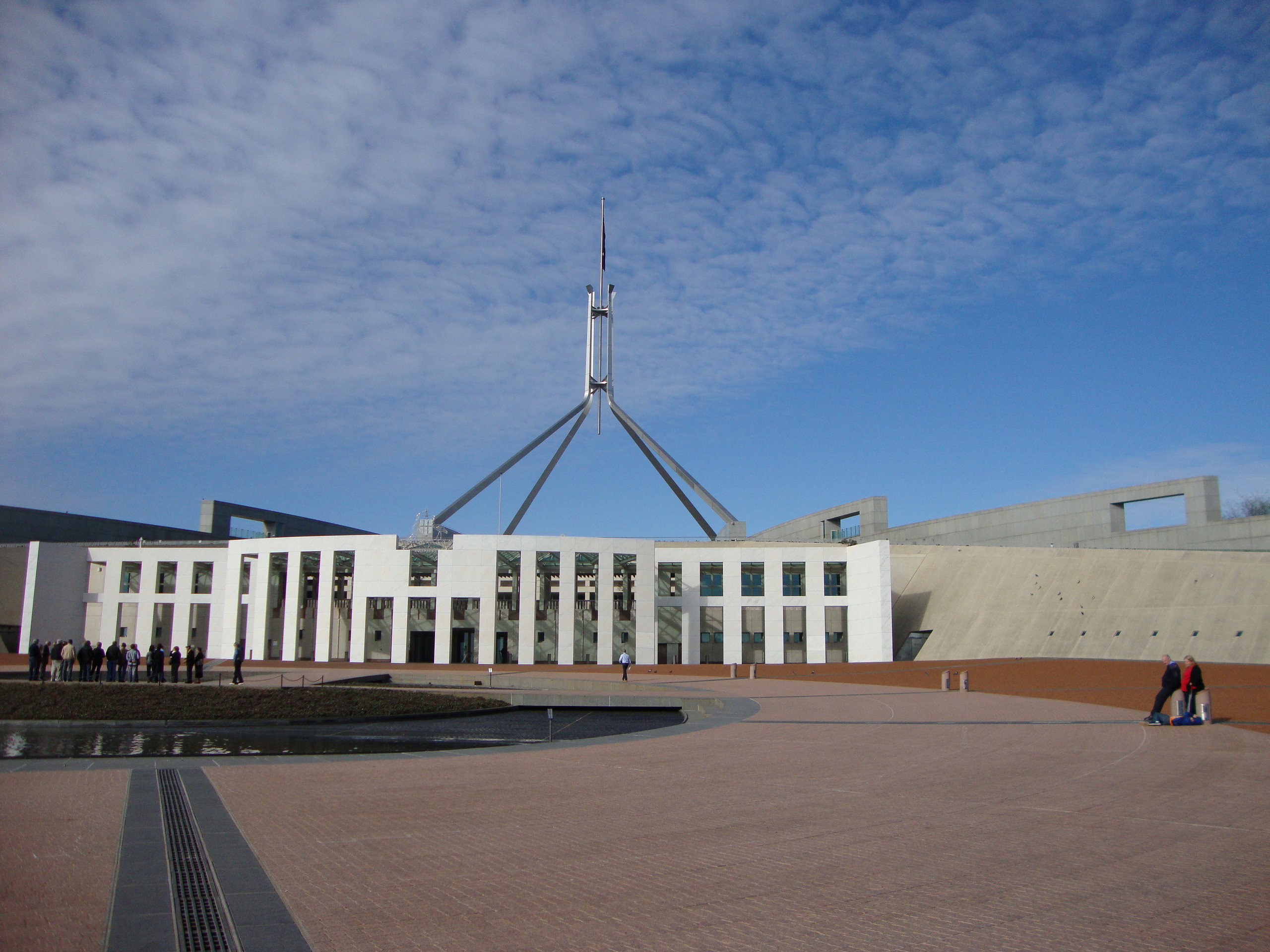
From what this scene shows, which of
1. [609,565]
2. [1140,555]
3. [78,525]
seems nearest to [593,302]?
[609,565]

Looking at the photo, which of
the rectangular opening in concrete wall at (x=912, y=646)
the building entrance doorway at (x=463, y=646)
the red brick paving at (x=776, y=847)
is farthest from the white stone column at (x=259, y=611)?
the red brick paving at (x=776, y=847)

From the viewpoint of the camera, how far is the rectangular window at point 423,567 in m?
43.1

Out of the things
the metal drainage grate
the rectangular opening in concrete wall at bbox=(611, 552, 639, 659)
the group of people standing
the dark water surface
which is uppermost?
the rectangular opening in concrete wall at bbox=(611, 552, 639, 659)

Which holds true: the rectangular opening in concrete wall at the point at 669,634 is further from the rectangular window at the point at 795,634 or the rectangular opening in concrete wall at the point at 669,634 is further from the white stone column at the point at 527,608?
the white stone column at the point at 527,608

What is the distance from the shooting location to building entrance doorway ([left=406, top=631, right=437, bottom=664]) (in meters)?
46.7

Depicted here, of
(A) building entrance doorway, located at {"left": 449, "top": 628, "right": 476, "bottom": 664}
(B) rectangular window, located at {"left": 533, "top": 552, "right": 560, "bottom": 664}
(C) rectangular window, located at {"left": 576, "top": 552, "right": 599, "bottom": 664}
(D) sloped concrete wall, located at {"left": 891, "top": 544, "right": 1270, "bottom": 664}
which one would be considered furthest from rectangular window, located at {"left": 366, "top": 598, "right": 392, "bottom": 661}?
(D) sloped concrete wall, located at {"left": 891, "top": 544, "right": 1270, "bottom": 664}

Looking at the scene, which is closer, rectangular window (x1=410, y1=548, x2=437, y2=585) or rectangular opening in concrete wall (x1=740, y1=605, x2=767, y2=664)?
rectangular window (x1=410, y1=548, x2=437, y2=585)

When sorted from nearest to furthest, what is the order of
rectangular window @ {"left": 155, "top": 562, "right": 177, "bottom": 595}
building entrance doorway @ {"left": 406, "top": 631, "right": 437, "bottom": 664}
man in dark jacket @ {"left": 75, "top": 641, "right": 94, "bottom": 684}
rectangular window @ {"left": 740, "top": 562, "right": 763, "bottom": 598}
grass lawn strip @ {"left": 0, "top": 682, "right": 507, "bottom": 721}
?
grass lawn strip @ {"left": 0, "top": 682, "right": 507, "bottom": 721}, man in dark jacket @ {"left": 75, "top": 641, "right": 94, "bottom": 684}, rectangular window @ {"left": 740, "top": 562, "right": 763, "bottom": 598}, building entrance doorway @ {"left": 406, "top": 631, "right": 437, "bottom": 664}, rectangular window @ {"left": 155, "top": 562, "right": 177, "bottom": 595}

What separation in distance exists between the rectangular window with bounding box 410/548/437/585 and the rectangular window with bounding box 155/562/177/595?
12.5m

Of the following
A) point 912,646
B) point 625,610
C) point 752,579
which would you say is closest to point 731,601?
point 625,610

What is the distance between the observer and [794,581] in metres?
49.8

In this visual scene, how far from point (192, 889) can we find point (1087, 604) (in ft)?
126

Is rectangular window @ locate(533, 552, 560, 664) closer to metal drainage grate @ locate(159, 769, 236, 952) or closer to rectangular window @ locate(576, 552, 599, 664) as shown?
rectangular window @ locate(576, 552, 599, 664)

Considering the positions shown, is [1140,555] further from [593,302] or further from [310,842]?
[310,842]
